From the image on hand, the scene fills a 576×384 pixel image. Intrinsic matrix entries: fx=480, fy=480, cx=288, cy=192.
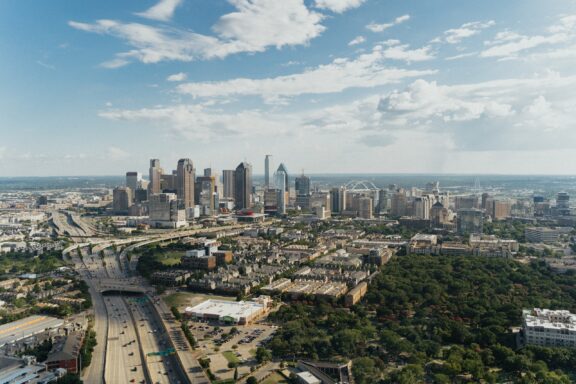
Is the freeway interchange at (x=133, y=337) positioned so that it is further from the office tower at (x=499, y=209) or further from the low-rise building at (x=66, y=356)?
the office tower at (x=499, y=209)

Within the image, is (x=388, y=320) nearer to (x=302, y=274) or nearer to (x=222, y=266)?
(x=302, y=274)

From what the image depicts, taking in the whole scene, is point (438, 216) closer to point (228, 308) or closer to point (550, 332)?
point (550, 332)

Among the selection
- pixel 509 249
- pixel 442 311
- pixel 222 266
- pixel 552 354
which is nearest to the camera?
pixel 552 354

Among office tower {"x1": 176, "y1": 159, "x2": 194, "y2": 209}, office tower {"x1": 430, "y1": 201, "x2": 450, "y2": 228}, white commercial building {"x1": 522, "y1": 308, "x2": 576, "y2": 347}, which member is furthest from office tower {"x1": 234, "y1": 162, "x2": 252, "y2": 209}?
white commercial building {"x1": 522, "y1": 308, "x2": 576, "y2": 347}

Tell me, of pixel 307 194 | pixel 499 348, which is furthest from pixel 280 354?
pixel 307 194

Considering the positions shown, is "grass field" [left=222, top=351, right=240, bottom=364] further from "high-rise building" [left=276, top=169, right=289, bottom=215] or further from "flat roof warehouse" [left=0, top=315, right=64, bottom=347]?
"high-rise building" [left=276, top=169, right=289, bottom=215]

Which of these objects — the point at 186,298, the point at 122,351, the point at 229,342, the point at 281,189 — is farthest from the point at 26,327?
the point at 281,189

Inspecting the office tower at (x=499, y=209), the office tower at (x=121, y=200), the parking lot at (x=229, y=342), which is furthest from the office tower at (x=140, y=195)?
the parking lot at (x=229, y=342)
